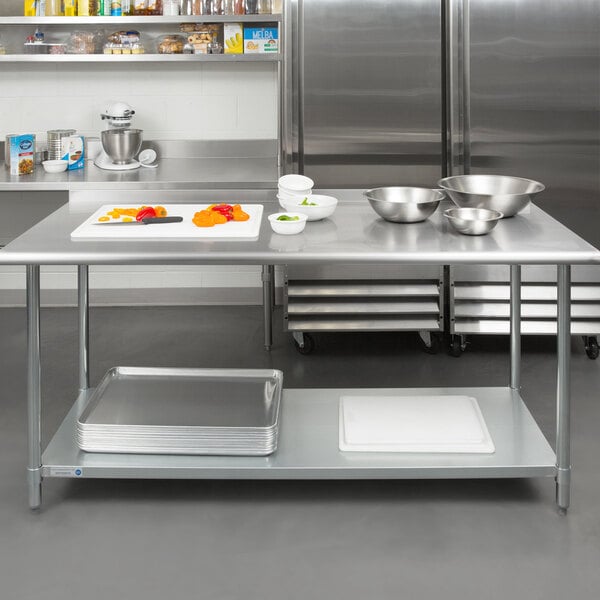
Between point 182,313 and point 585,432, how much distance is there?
2.50 metres

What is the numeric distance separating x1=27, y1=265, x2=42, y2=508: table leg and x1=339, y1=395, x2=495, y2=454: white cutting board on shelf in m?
0.99

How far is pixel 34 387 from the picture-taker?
9.60 feet

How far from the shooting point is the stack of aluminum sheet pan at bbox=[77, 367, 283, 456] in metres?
3.07

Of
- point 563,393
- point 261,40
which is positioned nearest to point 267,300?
point 261,40

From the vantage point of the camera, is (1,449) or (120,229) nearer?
(120,229)

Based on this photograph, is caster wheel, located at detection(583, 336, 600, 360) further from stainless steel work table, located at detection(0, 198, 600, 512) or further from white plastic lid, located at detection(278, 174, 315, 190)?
white plastic lid, located at detection(278, 174, 315, 190)

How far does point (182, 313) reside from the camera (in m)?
5.33

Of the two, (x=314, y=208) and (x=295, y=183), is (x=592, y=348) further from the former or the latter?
(x=314, y=208)

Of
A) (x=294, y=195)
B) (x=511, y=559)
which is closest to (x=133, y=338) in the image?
(x=294, y=195)

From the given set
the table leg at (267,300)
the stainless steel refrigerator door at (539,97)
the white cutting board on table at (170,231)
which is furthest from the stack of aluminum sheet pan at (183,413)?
the stainless steel refrigerator door at (539,97)

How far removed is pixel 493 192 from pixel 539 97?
1468mm

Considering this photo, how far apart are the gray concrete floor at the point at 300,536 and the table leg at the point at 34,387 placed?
0.36ft

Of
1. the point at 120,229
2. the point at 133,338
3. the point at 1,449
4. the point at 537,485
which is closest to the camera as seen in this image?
the point at 120,229

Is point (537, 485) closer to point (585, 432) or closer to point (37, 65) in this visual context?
point (585, 432)
